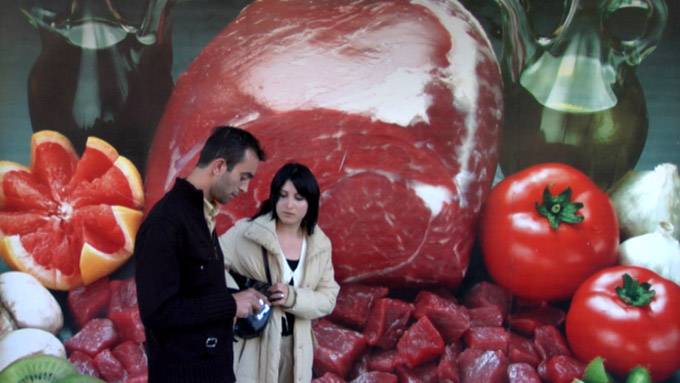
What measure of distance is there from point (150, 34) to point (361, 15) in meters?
0.99

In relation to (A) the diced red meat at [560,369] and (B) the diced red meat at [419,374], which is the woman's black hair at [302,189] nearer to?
(B) the diced red meat at [419,374]

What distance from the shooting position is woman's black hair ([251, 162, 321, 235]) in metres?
3.26

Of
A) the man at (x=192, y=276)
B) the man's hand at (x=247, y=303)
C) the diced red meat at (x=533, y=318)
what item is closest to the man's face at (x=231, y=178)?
the man at (x=192, y=276)

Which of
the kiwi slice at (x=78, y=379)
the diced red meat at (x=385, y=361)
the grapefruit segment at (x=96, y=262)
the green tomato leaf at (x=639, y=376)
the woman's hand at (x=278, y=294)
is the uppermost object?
the woman's hand at (x=278, y=294)

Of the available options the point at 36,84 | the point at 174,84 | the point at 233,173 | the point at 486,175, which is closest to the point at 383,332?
the point at 486,175

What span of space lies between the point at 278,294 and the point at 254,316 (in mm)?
143

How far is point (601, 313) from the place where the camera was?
348 centimetres

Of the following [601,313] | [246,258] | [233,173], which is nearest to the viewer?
[233,173]

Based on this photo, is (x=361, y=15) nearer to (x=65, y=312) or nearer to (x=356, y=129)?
(x=356, y=129)

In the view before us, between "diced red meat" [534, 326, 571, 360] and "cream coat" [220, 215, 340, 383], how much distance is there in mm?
985

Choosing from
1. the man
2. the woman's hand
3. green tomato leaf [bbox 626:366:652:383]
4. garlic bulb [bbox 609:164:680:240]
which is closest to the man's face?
the man

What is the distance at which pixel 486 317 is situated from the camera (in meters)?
3.57

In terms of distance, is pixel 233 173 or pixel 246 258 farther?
pixel 246 258

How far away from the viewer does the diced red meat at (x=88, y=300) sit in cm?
352
